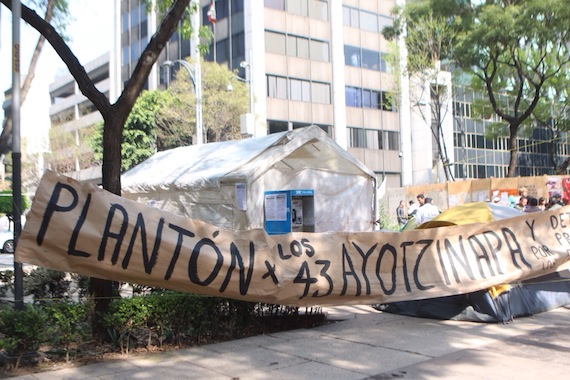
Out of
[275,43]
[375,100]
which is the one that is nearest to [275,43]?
[275,43]

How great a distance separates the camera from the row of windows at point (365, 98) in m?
43.4

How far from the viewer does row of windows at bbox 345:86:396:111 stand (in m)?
43.4

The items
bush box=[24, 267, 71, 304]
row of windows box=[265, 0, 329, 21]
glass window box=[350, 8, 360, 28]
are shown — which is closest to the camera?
bush box=[24, 267, 71, 304]

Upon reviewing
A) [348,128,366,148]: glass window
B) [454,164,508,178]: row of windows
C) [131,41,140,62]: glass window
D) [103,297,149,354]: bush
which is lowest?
[103,297,149,354]: bush

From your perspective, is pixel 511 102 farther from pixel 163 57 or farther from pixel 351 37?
pixel 163 57

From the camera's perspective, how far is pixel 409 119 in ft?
154

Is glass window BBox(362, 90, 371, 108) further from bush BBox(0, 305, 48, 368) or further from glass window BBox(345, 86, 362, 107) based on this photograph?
bush BBox(0, 305, 48, 368)

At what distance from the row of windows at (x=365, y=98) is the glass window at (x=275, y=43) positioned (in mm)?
6367

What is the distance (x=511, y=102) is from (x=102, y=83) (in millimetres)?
41003

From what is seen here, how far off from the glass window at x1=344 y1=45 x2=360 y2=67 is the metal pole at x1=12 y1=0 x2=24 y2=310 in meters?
38.6

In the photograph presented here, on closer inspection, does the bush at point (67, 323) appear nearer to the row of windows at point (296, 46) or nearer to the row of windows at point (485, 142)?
the row of windows at point (296, 46)

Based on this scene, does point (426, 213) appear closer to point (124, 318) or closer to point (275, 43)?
point (124, 318)

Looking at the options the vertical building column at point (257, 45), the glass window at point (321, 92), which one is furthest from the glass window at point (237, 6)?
the glass window at point (321, 92)

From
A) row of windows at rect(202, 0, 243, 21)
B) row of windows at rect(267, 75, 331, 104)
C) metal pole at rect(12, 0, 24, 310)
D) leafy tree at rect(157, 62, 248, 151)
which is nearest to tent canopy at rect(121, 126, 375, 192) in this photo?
metal pole at rect(12, 0, 24, 310)
